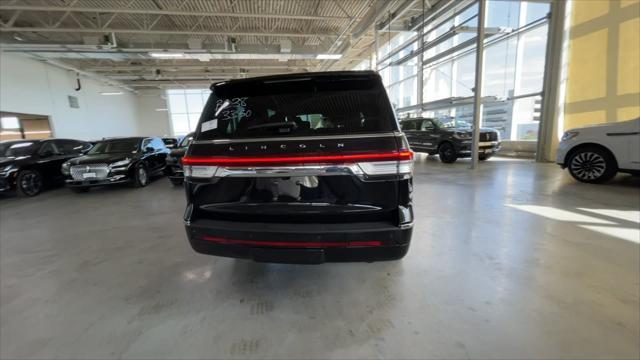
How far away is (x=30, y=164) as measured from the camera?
6.26 meters

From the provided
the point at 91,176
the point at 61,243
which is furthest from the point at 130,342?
the point at 91,176

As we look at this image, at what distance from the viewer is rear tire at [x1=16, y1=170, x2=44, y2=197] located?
6117 millimetres

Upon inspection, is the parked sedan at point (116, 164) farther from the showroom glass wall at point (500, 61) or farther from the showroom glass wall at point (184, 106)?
the showroom glass wall at point (184, 106)

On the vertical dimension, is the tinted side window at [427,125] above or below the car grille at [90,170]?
above

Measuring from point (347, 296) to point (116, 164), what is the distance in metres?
6.20

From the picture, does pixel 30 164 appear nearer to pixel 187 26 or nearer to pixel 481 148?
pixel 187 26

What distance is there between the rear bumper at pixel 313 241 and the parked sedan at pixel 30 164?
717 cm

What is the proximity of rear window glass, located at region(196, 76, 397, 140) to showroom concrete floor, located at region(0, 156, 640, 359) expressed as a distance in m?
1.19

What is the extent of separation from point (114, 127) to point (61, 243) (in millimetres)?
18513

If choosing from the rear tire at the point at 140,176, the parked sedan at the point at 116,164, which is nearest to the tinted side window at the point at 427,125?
the parked sedan at the point at 116,164

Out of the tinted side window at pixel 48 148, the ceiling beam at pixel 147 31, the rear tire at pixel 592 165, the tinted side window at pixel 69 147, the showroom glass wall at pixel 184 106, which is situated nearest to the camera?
the rear tire at pixel 592 165

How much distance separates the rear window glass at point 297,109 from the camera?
1729mm

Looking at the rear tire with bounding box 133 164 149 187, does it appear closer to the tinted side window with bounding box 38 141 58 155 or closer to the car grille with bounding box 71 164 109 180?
the car grille with bounding box 71 164 109 180

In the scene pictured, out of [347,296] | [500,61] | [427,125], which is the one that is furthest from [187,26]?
[347,296]
